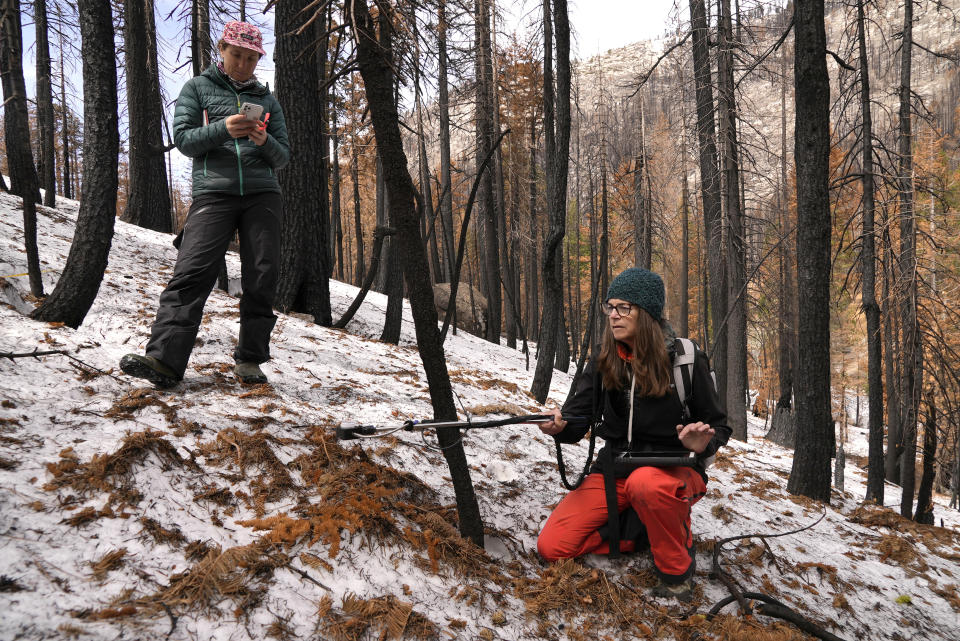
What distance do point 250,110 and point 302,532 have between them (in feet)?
7.68

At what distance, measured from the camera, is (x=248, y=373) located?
3.55 metres

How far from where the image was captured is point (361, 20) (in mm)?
2164

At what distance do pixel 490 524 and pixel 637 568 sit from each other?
0.85m

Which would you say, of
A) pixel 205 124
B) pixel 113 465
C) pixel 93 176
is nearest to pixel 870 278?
pixel 205 124

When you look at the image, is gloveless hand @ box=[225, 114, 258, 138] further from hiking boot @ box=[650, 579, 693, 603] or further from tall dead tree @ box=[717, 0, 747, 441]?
tall dead tree @ box=[717, 0, 747, 441]

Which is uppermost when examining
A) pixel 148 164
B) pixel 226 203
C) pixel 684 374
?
pixel 148 164

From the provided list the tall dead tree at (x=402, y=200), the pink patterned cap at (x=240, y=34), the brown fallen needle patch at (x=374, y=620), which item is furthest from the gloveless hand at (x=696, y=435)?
the pink patterned cap at (x=240, y=34)

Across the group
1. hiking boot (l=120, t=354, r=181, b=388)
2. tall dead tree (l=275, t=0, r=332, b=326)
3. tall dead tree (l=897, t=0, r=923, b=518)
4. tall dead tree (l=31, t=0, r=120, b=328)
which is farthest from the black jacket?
tall dead tree (l=275, t=0, r=332, b=326)

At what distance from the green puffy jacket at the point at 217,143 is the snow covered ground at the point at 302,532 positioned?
1296mm

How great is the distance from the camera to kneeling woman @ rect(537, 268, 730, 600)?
107 inches

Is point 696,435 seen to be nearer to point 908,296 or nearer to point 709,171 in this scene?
point 908,296

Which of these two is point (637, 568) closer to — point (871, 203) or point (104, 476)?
point (104, 476)

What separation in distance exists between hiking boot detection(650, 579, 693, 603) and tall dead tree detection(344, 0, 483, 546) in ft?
4.11

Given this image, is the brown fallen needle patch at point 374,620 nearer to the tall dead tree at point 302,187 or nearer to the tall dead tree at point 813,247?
the tall dead tree at point 813,247
